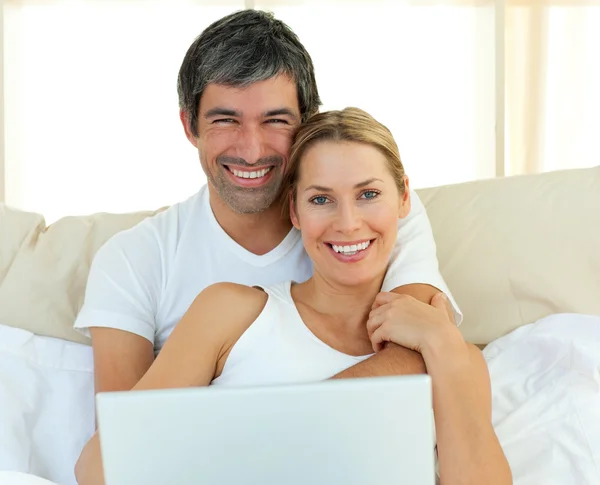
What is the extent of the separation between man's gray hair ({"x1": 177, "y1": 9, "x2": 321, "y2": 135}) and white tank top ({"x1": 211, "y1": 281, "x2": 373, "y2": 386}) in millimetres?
493

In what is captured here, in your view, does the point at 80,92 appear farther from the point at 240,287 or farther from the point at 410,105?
the point at 240,287

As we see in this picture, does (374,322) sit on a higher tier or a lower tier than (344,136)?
lower

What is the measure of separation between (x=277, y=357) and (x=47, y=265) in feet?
2.21

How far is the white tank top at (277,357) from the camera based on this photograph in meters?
1.47

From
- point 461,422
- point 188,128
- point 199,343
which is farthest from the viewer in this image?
point 188,128

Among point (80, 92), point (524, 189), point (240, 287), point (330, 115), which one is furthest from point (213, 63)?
point (80, 92)

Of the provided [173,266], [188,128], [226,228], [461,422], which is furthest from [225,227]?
[461,422]

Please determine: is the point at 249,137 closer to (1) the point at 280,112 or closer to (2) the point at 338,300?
(1) the point at 280,112

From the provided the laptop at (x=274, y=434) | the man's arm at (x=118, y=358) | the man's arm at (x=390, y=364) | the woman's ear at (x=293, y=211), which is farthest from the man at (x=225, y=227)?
the laptop at (x=274, y=434)

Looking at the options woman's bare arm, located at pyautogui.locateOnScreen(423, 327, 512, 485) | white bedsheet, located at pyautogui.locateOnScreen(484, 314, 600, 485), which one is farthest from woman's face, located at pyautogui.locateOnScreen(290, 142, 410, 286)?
white bedsheet, located at pyautogui.locateOnScreen(484, 314, 600, 485)

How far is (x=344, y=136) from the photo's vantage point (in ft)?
5.11

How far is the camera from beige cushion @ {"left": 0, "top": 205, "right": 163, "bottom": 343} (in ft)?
6.01

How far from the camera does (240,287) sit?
1.54 meters

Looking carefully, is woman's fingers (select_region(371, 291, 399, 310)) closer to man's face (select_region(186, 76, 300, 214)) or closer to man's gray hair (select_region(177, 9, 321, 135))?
man's face (select_region(186, 76, 300, 214))
